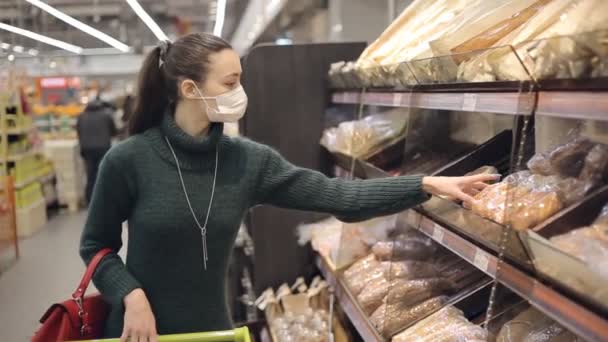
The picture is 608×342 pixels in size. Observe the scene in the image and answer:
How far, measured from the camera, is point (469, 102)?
163 centimetres

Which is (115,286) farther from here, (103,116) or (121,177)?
(103,116)

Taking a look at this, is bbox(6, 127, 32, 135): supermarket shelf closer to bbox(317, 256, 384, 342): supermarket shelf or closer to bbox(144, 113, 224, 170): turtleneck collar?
bbox(317, 256, 384, 342): supermarket shelf

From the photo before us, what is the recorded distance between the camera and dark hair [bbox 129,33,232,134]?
175cm

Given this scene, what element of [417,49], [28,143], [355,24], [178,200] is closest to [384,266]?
[417,49]

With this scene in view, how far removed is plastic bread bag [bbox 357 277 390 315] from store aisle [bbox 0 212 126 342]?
1.03m

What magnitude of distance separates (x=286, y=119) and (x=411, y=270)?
1.44m

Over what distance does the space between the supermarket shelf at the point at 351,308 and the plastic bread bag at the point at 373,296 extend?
30mm

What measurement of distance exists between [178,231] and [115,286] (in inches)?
9.5

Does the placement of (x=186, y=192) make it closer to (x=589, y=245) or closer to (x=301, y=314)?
(x=589, y=245)

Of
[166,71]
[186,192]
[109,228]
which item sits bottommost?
[109,228]

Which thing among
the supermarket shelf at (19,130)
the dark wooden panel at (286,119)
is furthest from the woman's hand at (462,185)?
the supermarket shelf at (19,130)

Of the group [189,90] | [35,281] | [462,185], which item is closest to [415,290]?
[462,185]

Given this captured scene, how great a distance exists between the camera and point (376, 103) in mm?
2523

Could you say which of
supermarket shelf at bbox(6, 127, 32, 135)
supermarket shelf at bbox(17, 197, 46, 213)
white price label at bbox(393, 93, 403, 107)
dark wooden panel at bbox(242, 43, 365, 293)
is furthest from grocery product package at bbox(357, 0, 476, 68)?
supermarket shelf at bbox(6, 127, 32, 135)
